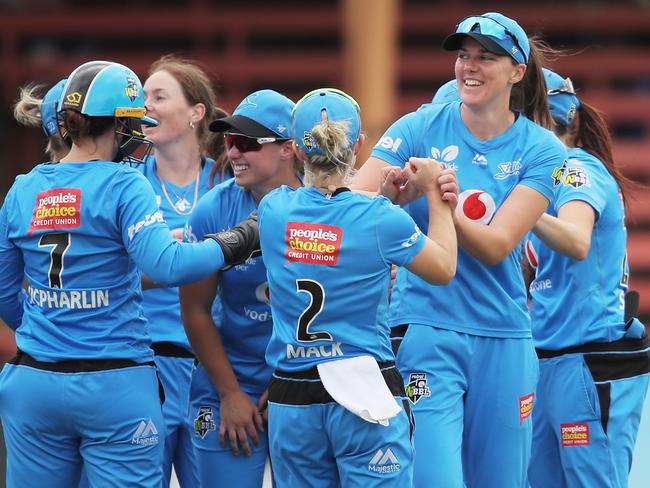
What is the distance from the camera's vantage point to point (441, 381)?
376 centimetres

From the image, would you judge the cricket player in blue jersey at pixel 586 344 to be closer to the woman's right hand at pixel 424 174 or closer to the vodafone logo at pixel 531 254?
the vodafone logo at pixel 531 254

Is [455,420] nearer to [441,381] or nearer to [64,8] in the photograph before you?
[441,381]

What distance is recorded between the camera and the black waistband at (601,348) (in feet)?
14.5

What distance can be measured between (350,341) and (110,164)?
91 centimetres

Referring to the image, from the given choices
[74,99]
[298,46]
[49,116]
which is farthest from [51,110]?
[298,46]

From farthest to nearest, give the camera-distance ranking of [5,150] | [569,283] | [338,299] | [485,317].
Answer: [5,150]
[569,283]
[485,317]
[338,299]

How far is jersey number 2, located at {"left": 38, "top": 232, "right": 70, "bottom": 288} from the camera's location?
138 inches

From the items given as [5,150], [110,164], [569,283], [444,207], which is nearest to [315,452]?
[444,207]

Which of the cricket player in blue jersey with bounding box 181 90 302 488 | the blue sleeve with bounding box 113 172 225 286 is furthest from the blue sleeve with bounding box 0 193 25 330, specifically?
the cricket player in blue jersey with bounding box 181 90 302 488

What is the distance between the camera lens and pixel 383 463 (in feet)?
10.9

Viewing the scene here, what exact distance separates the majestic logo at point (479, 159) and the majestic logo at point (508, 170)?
5 cm

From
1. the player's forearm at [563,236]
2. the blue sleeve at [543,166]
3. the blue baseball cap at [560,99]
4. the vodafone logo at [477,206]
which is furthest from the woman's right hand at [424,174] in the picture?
the blue baseball cap at [560,99]

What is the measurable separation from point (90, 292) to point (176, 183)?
130cm

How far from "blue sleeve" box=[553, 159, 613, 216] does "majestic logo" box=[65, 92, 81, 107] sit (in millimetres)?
1747
